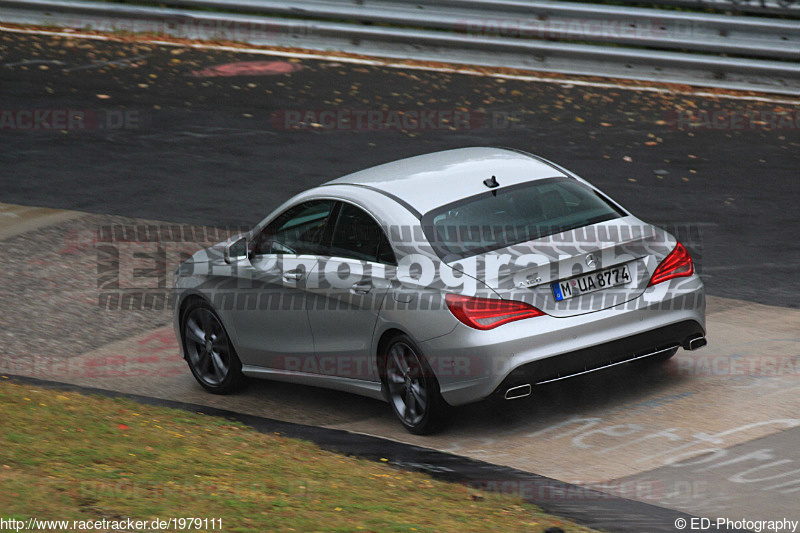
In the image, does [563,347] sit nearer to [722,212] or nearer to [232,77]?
[722,212]

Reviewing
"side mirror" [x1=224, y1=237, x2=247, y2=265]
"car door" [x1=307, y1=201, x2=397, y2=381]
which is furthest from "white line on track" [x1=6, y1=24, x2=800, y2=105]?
"car door" [x1=307, y1=201, x2=397, y2=381]

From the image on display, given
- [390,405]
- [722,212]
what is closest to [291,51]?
[722,212]

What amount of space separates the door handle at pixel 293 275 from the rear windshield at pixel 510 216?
3.63ft

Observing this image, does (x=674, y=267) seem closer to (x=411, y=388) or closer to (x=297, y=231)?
(x=411, y=388)

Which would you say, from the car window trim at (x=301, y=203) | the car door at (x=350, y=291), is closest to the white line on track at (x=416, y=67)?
the car window trim at (x=301, y=203)

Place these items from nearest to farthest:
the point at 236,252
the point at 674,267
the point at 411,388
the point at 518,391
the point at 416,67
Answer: the point at 518,391, the point at 411,388, the point at 674,267, the point at 236,252, the point at 416,67

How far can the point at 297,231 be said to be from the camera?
27.9ft

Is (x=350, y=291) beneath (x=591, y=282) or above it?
beneath

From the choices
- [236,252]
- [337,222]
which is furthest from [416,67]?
[337,222]

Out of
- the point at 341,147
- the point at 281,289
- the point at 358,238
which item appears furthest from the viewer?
the point at 341,147

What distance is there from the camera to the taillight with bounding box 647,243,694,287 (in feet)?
25.0

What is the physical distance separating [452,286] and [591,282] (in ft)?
2.85

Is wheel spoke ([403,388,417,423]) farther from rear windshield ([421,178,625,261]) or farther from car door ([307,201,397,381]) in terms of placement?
rear windshield ([421,178,625,261])

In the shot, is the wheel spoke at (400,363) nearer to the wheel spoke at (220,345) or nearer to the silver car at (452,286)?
the silver car at (452,286)
